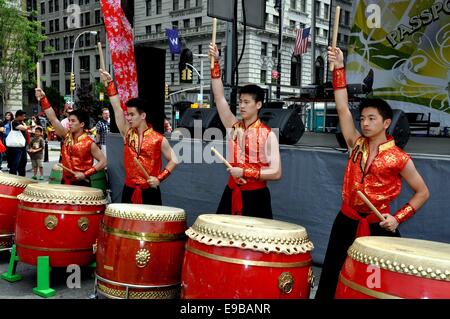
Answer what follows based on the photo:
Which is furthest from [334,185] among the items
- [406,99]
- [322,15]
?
[322,15]

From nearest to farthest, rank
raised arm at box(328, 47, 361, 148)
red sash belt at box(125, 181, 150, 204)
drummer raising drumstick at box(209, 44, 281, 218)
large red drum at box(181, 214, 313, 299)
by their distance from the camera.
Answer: large red drum at box(181, 214, 313, 299), raised arm at box(328, 47, 361, 148), drummer raising drumstick at box(209, 44, 281, 218), red sash belt at box(125, 181, 150, 204)

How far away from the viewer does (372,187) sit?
8.69 ft

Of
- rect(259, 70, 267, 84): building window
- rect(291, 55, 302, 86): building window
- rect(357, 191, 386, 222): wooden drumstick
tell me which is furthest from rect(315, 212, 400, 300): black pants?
rect(259, 70, 267, 84): building window

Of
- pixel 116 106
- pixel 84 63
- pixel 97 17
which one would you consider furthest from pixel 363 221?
pixel 84 63

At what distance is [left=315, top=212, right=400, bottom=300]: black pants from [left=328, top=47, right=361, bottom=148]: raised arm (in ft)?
1.69

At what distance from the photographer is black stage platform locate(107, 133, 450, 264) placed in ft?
13.3

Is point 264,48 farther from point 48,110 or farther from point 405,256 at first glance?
point 405,256

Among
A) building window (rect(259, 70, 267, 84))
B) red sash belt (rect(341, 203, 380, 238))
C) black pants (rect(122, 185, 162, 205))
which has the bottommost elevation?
black pants (rect(122, 185, 162, 205))

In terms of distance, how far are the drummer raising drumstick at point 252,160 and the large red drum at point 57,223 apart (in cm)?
111

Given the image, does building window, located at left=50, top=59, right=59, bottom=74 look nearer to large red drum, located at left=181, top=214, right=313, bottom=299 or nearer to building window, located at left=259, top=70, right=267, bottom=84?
building window, located at left=259, top=70, right=267, bottom=84

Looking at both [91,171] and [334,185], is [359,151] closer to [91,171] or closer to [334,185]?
[334,185]

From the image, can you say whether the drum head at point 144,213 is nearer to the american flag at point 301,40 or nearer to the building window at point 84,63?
the american flag at point 301,40

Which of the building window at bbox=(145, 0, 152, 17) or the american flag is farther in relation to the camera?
the building window at bbox=(145, 0, 152, 17)

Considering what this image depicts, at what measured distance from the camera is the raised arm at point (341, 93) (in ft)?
9.45
